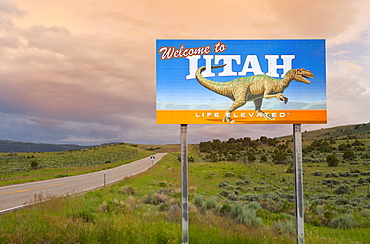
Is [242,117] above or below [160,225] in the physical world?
above

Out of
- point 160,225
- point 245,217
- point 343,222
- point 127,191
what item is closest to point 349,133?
point 343,222

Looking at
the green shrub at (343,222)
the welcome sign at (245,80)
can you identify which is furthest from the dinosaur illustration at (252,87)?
the green shrub at (343,222)

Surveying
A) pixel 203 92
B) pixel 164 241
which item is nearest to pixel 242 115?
pixel 203 92

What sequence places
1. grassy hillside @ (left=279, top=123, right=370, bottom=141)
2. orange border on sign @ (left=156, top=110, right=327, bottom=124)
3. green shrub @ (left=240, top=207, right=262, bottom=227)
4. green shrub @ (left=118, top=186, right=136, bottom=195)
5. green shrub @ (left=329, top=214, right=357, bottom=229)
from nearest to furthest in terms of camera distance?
orange border on sign @ (left=156, top=110, right=327, bottom=124) < green shrub @ (left=240, top=207, right=262, bottom=227) < green shrub @ (left=329, top=214, right=357, bottom=229) < green shrub @ (left=118, top=186, right=136, bottom=195) < grassy hillside @ (left=279, top=123, right=370, bottom=141)

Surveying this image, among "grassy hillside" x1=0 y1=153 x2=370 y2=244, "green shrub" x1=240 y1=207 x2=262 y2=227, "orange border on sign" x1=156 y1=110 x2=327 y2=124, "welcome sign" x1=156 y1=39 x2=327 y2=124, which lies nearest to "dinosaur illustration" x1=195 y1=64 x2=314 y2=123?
"welcome sign" x1=156 y1=39 x2=327 y2=124

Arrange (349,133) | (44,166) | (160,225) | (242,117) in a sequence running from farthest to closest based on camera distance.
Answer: (349,133) < (44,166) < (160,225) < (242,117)

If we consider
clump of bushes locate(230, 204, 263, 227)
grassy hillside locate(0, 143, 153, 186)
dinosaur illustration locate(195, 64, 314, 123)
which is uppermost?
dinosaur illustration locate(195, 64, 314, 123)

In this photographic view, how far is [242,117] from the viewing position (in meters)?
6.79

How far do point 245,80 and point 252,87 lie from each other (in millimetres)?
247

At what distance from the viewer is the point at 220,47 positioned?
686 centimetres

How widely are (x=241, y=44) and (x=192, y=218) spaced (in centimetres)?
635

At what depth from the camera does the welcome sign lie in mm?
6758

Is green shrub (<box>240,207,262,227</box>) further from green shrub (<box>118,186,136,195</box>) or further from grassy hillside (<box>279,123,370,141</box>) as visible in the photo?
grassy hillside (<box>279,123,370,141</box>)

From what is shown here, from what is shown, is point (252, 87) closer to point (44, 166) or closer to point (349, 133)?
point (44, 166)
